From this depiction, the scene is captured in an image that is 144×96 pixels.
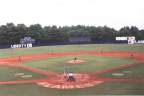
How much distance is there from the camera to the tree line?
101m

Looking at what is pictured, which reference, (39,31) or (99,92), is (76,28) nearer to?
(39,31)

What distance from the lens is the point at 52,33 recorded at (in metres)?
106

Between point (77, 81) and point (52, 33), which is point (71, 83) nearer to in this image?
point (77, 81)

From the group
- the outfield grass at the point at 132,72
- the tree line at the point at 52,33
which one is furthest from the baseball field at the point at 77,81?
the tree line at the point at 52,33

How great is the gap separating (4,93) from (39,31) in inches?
3138

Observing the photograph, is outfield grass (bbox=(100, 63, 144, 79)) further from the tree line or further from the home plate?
the tree line

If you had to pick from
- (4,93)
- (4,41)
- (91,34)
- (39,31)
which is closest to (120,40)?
(91,34)

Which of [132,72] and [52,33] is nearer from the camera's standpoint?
[132,72]

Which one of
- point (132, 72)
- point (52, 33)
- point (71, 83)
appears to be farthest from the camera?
point (52, 33)

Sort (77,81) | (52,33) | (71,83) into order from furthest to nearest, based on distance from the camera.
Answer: (52,33) → (77,81) → (71,83)

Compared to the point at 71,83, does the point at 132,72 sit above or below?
above

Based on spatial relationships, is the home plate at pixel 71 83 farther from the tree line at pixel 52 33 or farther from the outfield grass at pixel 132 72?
the tree line at pixel 52 33

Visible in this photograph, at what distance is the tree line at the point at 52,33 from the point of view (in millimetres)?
100938

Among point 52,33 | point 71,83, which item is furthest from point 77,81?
point 52,33
